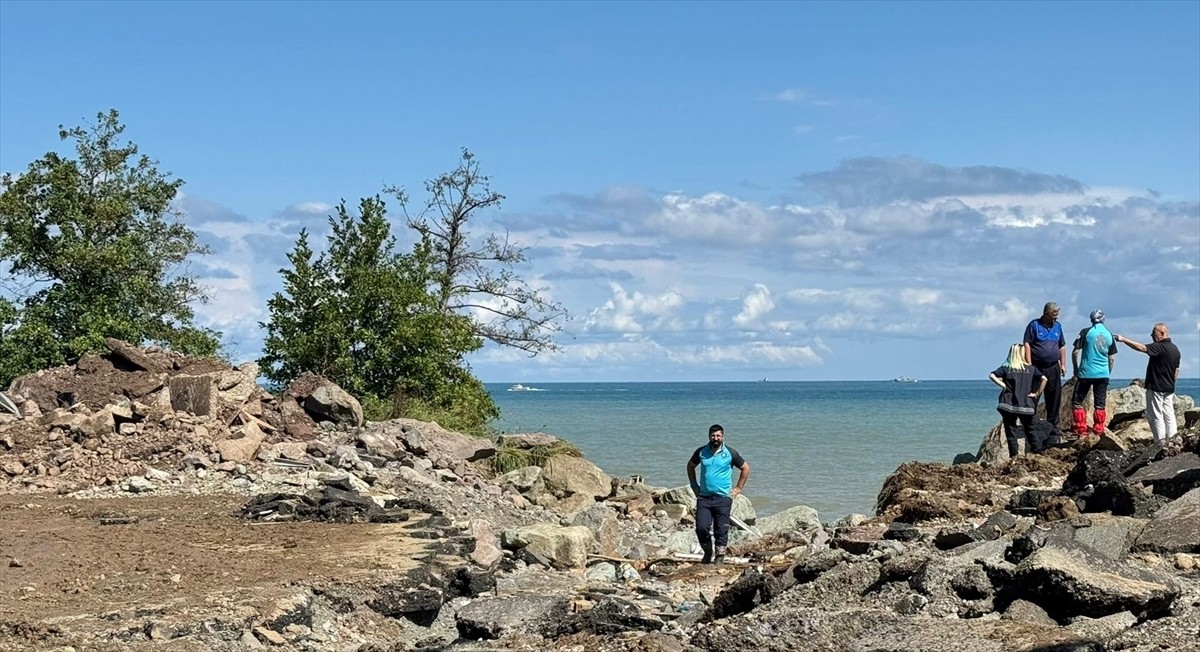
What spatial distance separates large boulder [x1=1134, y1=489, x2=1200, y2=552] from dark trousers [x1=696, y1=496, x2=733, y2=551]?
14.9ft

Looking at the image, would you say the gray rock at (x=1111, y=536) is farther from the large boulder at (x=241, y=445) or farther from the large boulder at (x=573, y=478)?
the large boulder at (x=241, y=445)

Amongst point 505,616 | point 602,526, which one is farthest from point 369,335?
point 505,616

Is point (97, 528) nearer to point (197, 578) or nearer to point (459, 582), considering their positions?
point (197, 578)

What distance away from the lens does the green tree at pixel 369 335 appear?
27.1 meters

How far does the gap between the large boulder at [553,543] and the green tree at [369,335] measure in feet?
39.6

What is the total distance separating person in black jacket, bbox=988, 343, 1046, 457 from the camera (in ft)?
53.7

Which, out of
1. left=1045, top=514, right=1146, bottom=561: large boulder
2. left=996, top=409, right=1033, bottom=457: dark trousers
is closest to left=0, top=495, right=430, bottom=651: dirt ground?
left=1045, top=514, right=1146, bottom=561: large boulder

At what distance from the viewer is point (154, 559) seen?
1331cm

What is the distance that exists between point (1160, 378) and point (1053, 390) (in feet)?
5.23

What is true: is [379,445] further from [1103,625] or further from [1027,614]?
[1103,625]

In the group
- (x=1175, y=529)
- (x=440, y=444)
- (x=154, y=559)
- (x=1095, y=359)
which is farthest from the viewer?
(x=440, y=444)

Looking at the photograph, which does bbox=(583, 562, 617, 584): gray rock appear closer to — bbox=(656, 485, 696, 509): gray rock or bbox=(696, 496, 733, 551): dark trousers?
bbox=(696, 496, 733, 551): dark trousers

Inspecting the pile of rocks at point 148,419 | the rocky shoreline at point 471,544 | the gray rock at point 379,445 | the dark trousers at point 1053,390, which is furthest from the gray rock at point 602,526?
the dark trousers at point 1053,390

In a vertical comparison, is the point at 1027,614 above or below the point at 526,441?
below
